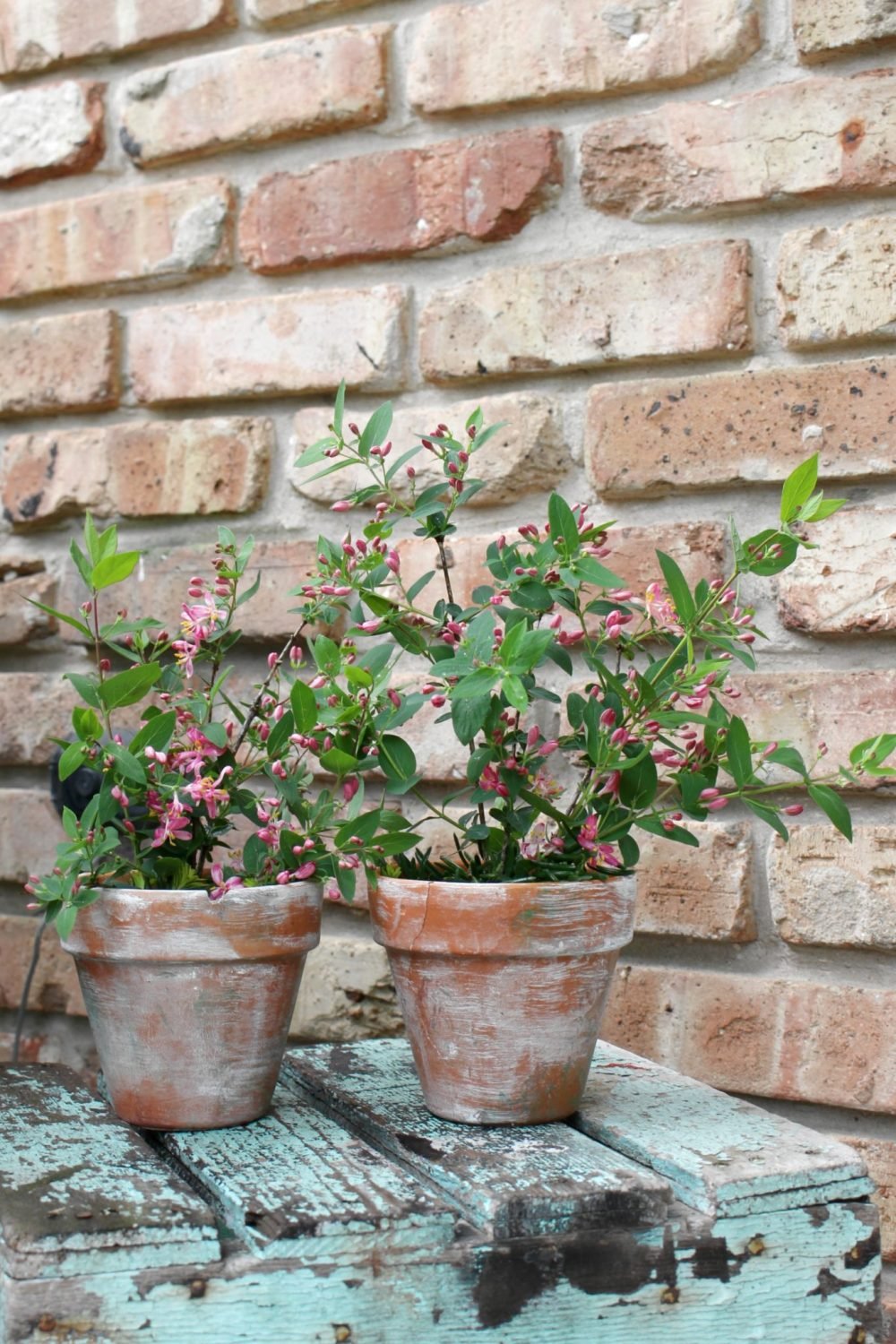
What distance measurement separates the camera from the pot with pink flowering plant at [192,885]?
856 mm

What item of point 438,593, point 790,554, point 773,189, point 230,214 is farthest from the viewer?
point 230,214

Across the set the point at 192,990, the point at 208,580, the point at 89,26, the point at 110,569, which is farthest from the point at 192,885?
the point at 89,26

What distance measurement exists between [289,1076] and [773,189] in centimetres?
82

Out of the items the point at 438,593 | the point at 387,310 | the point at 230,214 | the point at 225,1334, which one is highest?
the point at 230,214

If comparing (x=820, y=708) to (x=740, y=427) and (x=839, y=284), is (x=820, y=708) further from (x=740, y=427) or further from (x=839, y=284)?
(x=839, y=284)

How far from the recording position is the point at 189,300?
1.44 m

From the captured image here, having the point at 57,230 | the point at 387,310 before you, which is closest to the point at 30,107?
the point at 57,230

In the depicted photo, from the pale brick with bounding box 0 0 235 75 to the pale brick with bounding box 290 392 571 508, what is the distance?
1.52 feet

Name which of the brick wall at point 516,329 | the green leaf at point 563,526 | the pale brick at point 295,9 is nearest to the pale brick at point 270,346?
the brick wall at point 516,329

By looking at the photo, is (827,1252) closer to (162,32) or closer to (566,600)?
(566,600)

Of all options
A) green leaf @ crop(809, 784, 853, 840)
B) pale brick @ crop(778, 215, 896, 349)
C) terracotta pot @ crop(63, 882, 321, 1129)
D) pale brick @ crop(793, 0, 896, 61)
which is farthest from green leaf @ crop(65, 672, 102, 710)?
pale brick @ crop(793, 0, 896, 61)

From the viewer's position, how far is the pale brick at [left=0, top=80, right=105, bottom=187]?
1486mm

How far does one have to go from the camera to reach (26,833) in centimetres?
148

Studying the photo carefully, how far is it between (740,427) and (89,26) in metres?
0.85
